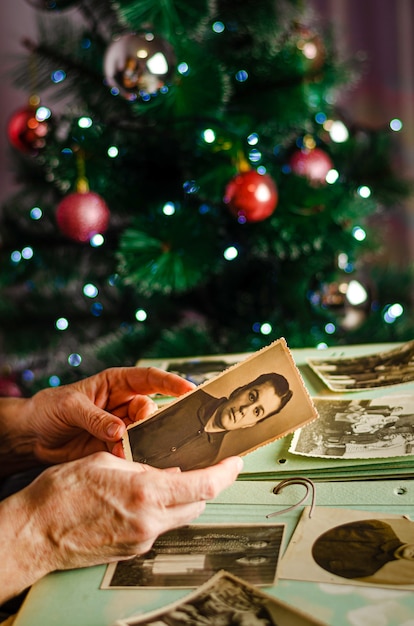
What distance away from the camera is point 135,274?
1469 mm

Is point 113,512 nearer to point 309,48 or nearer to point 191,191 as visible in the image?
point 191,191

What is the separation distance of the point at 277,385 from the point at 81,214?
2.80 ft

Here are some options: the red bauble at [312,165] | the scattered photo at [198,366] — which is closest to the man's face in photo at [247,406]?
the scattered photo at [198,366]

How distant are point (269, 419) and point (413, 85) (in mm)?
2117

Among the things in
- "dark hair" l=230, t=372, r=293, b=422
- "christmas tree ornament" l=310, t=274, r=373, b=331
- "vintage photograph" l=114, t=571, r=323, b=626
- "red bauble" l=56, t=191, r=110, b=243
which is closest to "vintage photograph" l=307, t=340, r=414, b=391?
"dark hair" l=230, t=372, r=293, b=422

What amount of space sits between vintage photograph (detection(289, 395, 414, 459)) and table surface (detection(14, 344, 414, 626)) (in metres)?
0.04

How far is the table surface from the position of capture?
1.71 feet

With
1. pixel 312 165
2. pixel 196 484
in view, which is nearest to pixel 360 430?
pixel 196 484

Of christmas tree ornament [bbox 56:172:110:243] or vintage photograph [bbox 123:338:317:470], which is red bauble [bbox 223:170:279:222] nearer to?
christmas tree ornament [bbox 56:172:110:243]

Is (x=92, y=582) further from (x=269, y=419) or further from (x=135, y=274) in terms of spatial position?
(x=135, y=274)

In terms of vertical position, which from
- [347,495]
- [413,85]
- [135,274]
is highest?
[347,495]

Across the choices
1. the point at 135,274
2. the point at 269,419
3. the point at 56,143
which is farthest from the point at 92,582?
the point at 56,143

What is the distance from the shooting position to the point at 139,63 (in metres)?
1.34

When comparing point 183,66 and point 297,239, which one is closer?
point 183,66
